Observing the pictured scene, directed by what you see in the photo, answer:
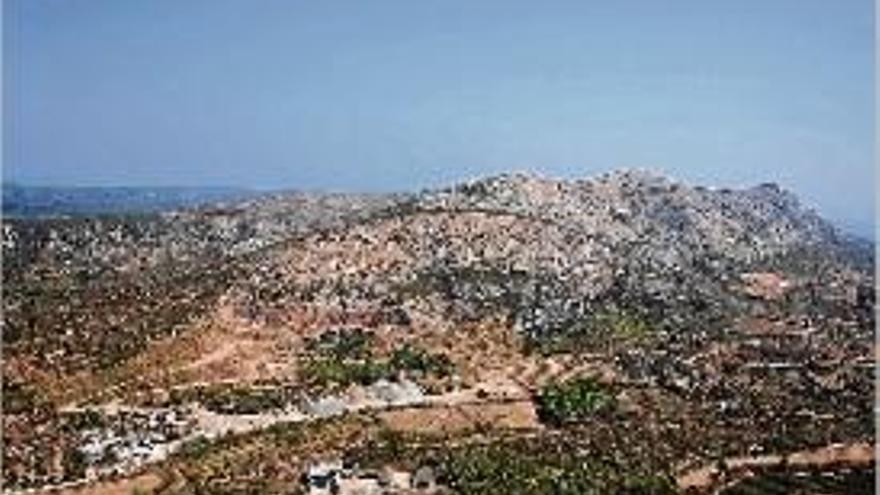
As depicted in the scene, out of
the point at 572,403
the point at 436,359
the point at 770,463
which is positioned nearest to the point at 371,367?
the point at 436,359

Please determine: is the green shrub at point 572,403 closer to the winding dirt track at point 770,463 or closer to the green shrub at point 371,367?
the green shrub at point 371,367

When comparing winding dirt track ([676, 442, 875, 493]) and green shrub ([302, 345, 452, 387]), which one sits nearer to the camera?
winding dirt track ([676, 442, 875, 493])

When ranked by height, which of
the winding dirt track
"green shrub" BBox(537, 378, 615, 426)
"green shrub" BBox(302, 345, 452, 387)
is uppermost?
"green shrub" BBox(302, 345, 452, 387)

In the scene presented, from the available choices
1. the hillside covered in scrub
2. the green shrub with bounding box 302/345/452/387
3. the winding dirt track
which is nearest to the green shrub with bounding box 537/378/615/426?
the hillside covered in scrub

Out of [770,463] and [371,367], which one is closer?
[770,463]

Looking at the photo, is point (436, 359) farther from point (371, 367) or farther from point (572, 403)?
point (572, 403)

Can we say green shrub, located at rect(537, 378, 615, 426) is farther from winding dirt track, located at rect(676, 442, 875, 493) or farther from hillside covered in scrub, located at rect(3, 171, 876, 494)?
winding dirt track, located at rect(676, 442, 875, 493)

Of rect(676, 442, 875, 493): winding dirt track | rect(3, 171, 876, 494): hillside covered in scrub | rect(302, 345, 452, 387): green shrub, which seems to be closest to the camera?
rect(676, 442, 875, 493): winding dirt track

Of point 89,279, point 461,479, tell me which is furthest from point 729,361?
point 89,279

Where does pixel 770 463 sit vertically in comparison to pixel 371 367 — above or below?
below
